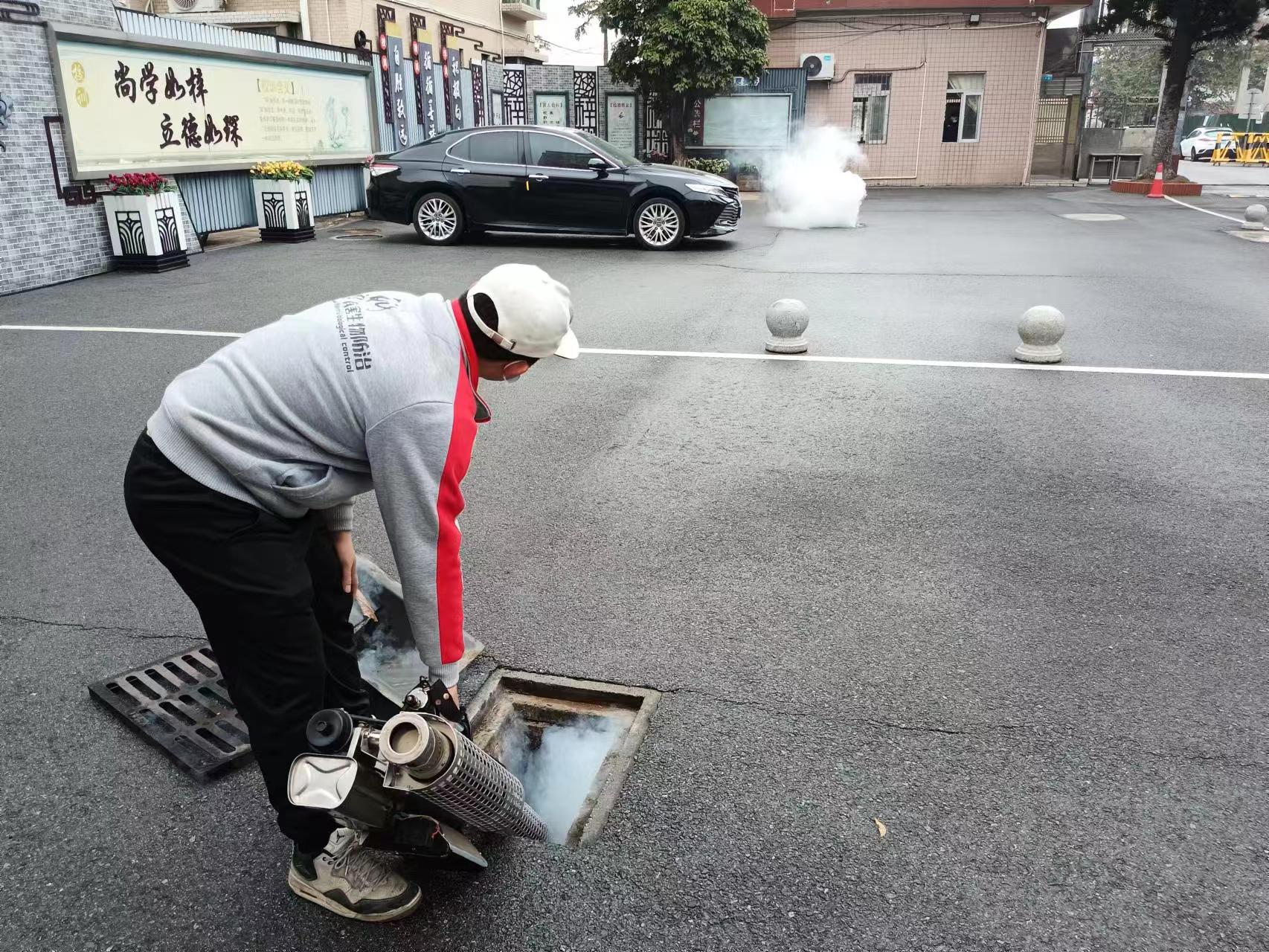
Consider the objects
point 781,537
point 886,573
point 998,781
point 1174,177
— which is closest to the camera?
point 998,781

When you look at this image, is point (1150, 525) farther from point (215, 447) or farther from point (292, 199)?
point (292, 199)

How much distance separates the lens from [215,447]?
207 cm

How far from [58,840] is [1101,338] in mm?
8051

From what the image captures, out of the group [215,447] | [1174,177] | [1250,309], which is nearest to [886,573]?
[215,447]

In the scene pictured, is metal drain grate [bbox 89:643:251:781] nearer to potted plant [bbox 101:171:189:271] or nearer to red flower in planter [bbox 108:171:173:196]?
potted plant [bbox 101:171:189:271]

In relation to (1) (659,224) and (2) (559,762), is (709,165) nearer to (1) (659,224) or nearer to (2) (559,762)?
(1) (659,224)

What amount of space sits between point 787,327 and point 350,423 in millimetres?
5950

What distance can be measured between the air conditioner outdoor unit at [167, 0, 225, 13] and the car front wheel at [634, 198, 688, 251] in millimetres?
15160

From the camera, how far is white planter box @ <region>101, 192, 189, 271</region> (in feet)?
37.6

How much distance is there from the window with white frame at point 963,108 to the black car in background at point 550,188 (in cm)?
1514

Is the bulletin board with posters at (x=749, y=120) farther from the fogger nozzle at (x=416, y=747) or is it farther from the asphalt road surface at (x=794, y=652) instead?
the fogger nozzle at (x=416, y=747)

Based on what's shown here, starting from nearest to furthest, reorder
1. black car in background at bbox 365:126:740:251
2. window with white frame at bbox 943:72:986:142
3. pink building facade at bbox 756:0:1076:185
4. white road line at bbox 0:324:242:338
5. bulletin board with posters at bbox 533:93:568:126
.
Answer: white road line at bbox 0:324:242:338
black car in background at bbox 365:126:740:251
bulletin board with posters at bbox 533:93:568:126
pink building facade at bbox 756:0:1076:185
window with white frame at bbox 943:72:986:142

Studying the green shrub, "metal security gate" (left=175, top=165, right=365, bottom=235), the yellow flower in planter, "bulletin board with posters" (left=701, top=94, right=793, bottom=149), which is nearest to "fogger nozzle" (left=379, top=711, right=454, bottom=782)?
"metal security gate" (left=175, top=165, right=365, bottom=235)

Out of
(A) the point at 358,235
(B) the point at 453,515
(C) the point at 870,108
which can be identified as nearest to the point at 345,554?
(B) the point at 453,515
